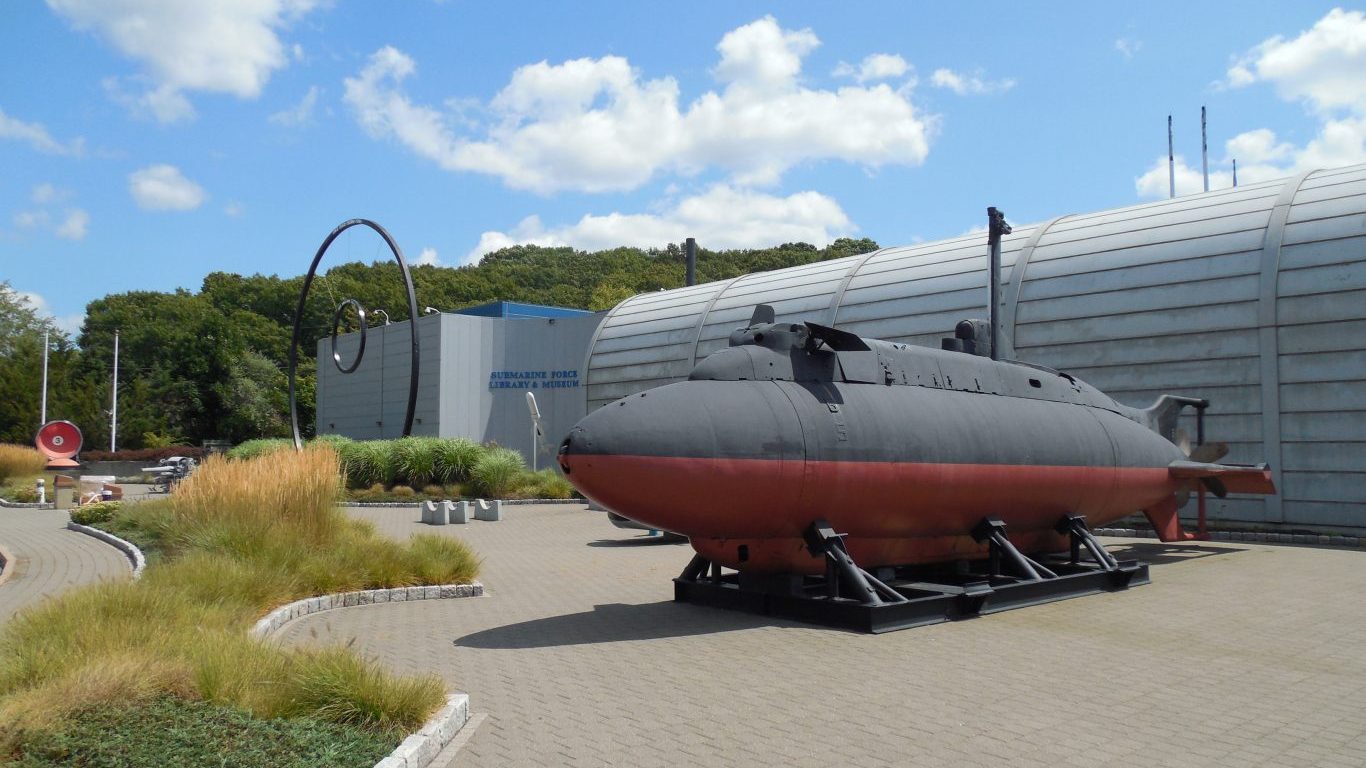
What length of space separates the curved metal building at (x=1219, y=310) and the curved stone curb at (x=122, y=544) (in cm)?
1246

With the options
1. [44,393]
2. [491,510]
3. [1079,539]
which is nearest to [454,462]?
[491,510]

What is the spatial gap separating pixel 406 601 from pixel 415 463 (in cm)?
1809

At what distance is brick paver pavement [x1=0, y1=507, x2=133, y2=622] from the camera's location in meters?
11.2

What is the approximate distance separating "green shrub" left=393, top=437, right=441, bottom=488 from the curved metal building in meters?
12.7

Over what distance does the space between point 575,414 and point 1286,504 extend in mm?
24454

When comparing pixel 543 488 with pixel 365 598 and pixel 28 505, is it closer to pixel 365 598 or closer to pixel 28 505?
pixel 28 505

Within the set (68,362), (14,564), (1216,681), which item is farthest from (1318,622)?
(68,362)

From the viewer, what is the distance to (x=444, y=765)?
511cm

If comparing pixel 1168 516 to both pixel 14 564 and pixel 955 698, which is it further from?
pixel 14 564

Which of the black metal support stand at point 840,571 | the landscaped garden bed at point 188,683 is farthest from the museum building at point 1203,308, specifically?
the landscaped garden bed at point 188,683

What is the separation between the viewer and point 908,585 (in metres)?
10.3

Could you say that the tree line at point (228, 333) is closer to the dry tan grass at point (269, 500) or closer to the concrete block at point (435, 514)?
the concrete block at point (435, 514)

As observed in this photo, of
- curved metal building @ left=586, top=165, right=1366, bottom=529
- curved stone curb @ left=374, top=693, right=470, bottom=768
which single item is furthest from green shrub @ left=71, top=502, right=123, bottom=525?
curved metal building @ left=586, top=165, right=1366, bottom=529

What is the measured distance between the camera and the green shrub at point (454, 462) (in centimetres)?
2842
